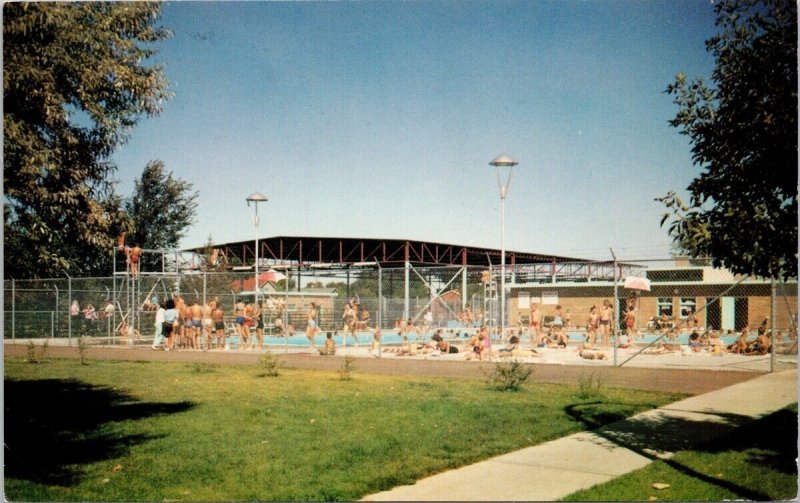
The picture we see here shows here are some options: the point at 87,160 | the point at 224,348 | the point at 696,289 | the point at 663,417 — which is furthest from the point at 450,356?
the point at 696,289

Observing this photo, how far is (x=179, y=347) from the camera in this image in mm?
24219

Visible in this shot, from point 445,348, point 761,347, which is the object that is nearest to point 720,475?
point 761,347

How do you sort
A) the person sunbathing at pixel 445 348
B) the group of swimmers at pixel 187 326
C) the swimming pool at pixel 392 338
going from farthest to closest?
the swimming pool at pixel 392 338
the group of swimmers at pixel 187 326
the person sunbathing at pixel 445 348

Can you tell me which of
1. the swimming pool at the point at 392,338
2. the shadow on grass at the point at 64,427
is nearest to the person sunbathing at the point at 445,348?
the swimming pool at the point at 392,338

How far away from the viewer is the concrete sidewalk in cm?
613

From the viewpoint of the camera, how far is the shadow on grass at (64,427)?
282 inches

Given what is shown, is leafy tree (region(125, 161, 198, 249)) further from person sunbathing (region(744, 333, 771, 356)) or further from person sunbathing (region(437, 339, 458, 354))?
person sunbathing (region(744, 333, 771, 356))

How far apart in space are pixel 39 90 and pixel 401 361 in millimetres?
13143

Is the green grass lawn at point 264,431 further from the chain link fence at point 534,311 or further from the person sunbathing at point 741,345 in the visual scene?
the person sunbathing at point 741,345

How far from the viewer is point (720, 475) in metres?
6.43

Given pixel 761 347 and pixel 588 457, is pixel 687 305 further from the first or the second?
pixel 588 457

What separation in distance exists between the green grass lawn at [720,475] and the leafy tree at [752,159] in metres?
1.88

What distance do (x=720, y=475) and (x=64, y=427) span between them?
7802 millimetres

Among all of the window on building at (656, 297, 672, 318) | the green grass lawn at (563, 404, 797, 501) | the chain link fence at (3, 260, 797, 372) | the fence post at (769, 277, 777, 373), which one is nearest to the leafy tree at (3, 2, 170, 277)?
the green grass lawn at (563, 404, 797, 501)
